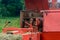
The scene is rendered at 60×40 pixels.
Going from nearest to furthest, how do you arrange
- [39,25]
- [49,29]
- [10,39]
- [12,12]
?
[10,39] → [49,29] → [39,25] → [12,12]

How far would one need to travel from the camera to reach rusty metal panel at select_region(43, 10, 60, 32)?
12.6 feet

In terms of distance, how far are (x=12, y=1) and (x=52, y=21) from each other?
6.05 meters

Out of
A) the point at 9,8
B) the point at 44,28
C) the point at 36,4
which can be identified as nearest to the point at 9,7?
the point at 9,8

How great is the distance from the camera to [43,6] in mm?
5672

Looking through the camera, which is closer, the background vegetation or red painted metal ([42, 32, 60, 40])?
red painted metal ([42, 32, 60, 40])

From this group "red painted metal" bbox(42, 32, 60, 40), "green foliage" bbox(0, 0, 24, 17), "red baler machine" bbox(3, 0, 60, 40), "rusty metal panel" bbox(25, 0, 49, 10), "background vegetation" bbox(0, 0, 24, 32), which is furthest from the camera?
"green foliage" bbox(0, 0, 24, 17)

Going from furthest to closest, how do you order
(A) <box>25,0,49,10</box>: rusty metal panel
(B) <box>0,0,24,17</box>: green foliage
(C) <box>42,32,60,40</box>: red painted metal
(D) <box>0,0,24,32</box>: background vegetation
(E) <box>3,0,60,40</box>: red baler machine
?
(B) <box>0,0,24,17</box>: green foliage < (D) <box>0,0,24,32</box>: background vegetation < (A) <box>25,0,49,10</box>: rusty metal panel < (C) <box>42,32,60,40</box>: red painted metal < (E) <box>3,0,60,40</box>: red baler machine

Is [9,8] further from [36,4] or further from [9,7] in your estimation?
[36,4]

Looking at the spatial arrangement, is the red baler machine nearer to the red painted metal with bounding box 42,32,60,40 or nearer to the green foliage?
the red painted metal with bounding box 42,32,60,40

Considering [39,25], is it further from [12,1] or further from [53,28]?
[12,1]

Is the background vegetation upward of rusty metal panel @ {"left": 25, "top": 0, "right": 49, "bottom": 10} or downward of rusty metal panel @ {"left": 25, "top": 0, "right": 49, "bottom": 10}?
downward

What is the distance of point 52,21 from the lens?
3852 mm

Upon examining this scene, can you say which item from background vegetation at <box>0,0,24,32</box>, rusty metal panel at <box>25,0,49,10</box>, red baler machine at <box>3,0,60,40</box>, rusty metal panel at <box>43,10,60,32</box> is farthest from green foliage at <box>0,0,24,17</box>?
rusty metal panel at <box>43,10,60,32</box>

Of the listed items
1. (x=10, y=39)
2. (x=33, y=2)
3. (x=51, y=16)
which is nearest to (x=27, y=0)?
(x=33, y=2)
